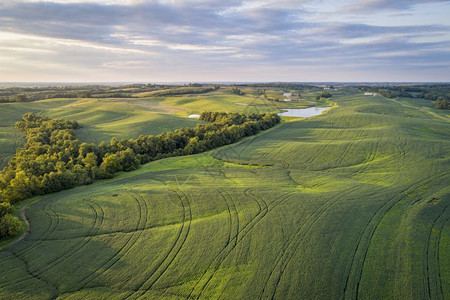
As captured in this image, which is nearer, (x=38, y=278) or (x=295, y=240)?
(x=38, y=278)

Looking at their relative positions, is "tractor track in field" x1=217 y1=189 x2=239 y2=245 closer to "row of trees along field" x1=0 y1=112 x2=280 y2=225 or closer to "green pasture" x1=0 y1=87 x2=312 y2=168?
"row of trees along field" x1=0 y1=112 x2=280 y2=225

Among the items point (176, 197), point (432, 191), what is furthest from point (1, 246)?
point (432, 191)

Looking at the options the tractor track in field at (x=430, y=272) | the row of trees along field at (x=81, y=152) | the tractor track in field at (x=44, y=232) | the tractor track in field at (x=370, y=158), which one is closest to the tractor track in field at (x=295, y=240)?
the tractor track in field at (x=430, y=272)

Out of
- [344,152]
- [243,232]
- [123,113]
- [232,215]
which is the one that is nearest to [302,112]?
[344,152]

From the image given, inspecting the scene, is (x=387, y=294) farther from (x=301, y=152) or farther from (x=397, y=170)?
(x=301, y=152)

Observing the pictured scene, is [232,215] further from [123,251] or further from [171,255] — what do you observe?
[123,251]

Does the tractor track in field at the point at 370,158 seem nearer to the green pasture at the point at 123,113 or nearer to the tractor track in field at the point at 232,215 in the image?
the tractor track in field at the point at 232,215
